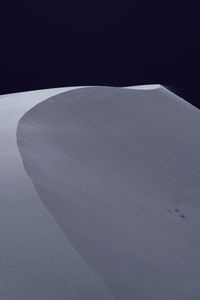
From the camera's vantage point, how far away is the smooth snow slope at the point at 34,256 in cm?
252

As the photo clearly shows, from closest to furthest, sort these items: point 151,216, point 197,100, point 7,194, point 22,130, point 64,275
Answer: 1. point 64,275
2. point 7,194
3. point 151,216
4. point 22,130
5. point 197,100

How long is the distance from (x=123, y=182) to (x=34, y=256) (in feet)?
7.78

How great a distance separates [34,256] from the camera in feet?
9.03

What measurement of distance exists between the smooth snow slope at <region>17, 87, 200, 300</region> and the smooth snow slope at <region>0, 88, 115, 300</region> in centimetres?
9

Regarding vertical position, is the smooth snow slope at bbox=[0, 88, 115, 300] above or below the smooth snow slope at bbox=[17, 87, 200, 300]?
above

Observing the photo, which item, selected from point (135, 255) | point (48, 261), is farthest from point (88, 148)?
point (48, 261)

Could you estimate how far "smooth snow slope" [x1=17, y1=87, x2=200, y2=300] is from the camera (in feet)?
9.76

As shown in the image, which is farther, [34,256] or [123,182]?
[123,182]

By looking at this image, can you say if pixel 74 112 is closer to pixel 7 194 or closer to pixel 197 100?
pixel 7 194

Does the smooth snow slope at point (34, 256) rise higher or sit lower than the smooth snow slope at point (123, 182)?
higher

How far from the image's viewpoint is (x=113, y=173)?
5.16 m

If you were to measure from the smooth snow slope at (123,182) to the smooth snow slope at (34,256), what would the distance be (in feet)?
0.30

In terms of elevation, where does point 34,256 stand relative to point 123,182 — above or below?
above

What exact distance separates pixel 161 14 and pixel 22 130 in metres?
15.9
